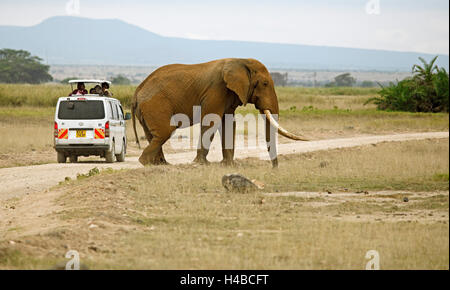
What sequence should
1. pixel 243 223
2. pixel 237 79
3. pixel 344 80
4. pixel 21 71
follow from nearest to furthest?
1. pixel 243 223
2. pixel 237 79
3. pixel 21 71
4. pixel 344 80

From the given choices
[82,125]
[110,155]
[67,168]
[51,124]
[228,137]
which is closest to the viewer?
[228,137]

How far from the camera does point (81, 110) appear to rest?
838 inches

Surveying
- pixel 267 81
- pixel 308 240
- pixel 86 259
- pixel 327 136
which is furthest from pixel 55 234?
pixel 327 136

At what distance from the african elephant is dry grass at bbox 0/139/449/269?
1767mm

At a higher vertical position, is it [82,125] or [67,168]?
[82,125]

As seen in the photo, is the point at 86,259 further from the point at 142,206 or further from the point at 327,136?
the point at 327,136

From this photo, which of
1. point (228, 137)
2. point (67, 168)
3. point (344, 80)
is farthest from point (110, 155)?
point (344, 80)

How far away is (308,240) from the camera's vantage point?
10281mm

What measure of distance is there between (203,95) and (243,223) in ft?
25.3

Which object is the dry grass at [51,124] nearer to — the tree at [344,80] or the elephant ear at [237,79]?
the elephant ear at [237,79]

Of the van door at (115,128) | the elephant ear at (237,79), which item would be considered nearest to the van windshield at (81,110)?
the van door at (115,128)

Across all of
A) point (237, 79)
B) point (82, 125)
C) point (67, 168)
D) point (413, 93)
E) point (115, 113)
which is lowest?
point (67, 168)

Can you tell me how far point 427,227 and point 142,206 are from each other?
16.8 ft

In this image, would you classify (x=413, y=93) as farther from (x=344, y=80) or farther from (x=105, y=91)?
(x=344, y=80)
